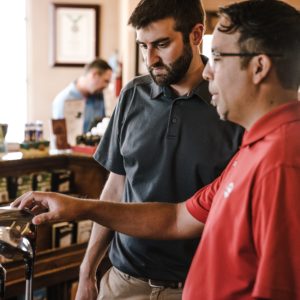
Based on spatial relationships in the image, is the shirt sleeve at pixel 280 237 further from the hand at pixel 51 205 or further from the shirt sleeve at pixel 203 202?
the hand at pixel 51 205

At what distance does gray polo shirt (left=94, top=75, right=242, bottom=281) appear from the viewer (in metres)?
1.60

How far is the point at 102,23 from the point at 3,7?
3.55 feet

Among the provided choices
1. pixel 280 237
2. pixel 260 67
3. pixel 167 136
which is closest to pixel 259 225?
pixel 280 237

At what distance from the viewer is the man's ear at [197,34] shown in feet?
5.57

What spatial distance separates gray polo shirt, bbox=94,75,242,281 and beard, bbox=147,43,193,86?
0.04 meters

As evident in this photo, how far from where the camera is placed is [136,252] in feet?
5.68

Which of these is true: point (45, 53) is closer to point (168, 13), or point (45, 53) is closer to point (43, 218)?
point (168, 13)

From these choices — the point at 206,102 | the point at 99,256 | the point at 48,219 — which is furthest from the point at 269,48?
the point at 99,256

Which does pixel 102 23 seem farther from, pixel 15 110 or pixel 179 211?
pixel 179 211

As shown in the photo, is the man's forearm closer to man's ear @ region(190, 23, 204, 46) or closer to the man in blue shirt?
man's ear @ region(190, 23, 204, 46)

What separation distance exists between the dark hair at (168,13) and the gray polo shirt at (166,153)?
0.65ft

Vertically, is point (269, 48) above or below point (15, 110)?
above

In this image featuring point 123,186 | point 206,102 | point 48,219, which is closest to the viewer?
point 48,219

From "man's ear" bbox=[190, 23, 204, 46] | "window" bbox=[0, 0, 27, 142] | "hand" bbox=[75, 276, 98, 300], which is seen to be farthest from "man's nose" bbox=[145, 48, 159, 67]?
"window" bbox=[0, 0, 27, 142]
